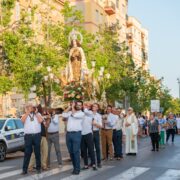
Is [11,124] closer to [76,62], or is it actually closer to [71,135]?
[71,135]

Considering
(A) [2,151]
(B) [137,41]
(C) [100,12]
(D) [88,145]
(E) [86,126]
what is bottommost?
(A) [2,151]

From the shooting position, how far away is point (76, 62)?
40.2 meters

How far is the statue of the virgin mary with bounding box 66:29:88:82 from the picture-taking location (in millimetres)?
39656

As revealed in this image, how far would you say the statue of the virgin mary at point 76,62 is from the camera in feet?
130

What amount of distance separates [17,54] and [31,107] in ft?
55.1

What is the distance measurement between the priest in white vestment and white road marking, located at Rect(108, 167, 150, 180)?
15.0 feet

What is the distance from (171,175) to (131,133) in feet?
21.1

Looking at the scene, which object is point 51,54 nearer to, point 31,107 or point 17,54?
point 17,54

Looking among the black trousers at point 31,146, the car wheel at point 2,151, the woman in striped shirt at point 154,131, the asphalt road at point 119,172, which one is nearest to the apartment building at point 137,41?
the woman in striped shirt at point 154,131

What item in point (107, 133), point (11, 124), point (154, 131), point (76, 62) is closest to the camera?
point (107, 133)

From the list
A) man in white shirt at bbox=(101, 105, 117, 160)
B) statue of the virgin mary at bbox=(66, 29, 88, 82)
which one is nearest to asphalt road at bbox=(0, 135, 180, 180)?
man in white shirt at bbox=(101, 105, 117, 160)

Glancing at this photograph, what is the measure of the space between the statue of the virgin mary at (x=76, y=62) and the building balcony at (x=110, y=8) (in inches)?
1067

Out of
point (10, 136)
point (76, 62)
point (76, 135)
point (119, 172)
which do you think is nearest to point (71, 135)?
point (76, 135)

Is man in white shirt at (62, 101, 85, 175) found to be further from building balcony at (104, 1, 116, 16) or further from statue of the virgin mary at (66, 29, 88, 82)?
building balcony at (104, 1, 116, 16)
